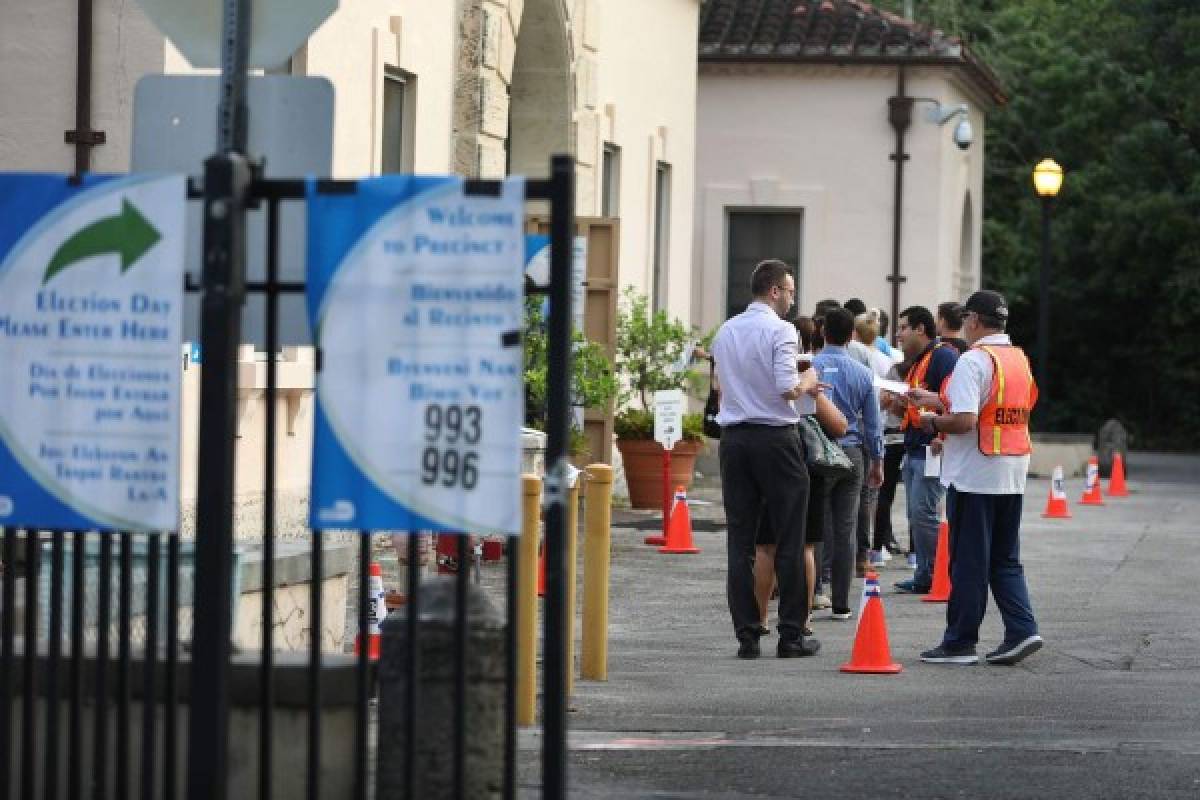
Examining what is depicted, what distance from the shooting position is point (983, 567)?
453 inches

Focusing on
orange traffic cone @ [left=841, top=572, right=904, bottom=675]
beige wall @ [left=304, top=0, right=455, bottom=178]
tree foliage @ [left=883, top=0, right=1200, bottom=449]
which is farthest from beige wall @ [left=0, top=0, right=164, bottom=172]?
tree foliage @ [left=883, top=0, right=1200, bottom=449]

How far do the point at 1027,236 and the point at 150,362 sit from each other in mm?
40872

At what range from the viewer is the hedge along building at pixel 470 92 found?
13.3m

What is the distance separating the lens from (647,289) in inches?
957

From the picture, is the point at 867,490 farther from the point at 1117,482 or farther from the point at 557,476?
the point at 1117,482

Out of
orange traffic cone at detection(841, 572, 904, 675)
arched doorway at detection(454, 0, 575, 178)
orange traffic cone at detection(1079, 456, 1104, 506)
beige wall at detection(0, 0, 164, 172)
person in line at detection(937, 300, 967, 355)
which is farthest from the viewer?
orange traffic cone at detection(1079, 456, 1104, 506)

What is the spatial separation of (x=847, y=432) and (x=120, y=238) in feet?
27.6

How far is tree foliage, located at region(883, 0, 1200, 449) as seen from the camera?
42.4 metres

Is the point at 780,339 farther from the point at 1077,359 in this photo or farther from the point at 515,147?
the point at 1077,359

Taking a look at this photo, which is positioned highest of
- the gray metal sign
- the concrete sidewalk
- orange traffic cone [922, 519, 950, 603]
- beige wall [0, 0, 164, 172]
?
beige wall [0, 0, 164, 172]

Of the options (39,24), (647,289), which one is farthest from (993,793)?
(647,289)

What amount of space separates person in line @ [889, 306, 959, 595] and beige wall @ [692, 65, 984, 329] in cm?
1623

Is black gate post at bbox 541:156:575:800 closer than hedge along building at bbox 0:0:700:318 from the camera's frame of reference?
Yes

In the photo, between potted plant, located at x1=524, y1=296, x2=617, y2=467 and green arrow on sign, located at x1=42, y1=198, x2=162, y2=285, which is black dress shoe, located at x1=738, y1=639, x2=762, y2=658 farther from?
green arrow on sign, located at x1=42, y1=198, x2=162, y2=285
